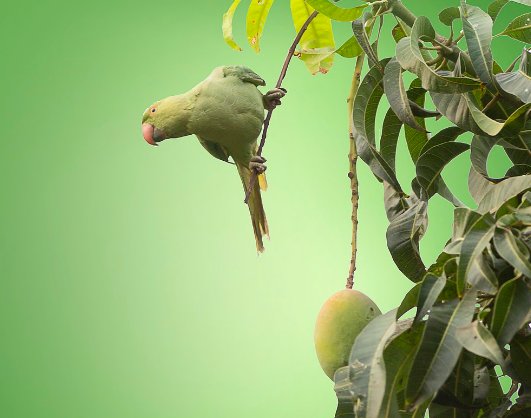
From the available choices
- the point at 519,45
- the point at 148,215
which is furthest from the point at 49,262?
the point at 519,45

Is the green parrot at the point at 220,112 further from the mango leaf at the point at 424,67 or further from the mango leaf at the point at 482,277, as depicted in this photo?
the mango leaf at the point at 482,277

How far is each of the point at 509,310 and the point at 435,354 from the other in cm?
6

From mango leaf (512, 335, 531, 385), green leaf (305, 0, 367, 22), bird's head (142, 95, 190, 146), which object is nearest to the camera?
mango leaf (512, 335, 531, 385)

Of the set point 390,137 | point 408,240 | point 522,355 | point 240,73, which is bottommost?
point 522,355

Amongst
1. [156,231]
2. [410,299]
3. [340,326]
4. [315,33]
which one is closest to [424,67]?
[410,299]

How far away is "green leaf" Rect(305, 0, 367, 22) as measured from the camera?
69 cm

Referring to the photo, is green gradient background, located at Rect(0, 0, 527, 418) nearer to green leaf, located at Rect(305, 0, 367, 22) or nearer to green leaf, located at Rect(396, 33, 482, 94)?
green leaf, located at Rect(305, 0, 367, 22)

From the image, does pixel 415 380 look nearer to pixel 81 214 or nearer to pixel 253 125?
pixel 253 125

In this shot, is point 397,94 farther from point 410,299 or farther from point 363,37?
point 410,299

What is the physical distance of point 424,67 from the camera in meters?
0.53

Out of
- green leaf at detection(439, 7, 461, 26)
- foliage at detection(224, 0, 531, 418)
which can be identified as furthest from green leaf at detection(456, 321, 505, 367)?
green leaf at detection(439, 7, 461, 26)

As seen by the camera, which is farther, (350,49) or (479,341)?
(350,49)

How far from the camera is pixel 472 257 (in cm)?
44

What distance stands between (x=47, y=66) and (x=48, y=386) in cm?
93
